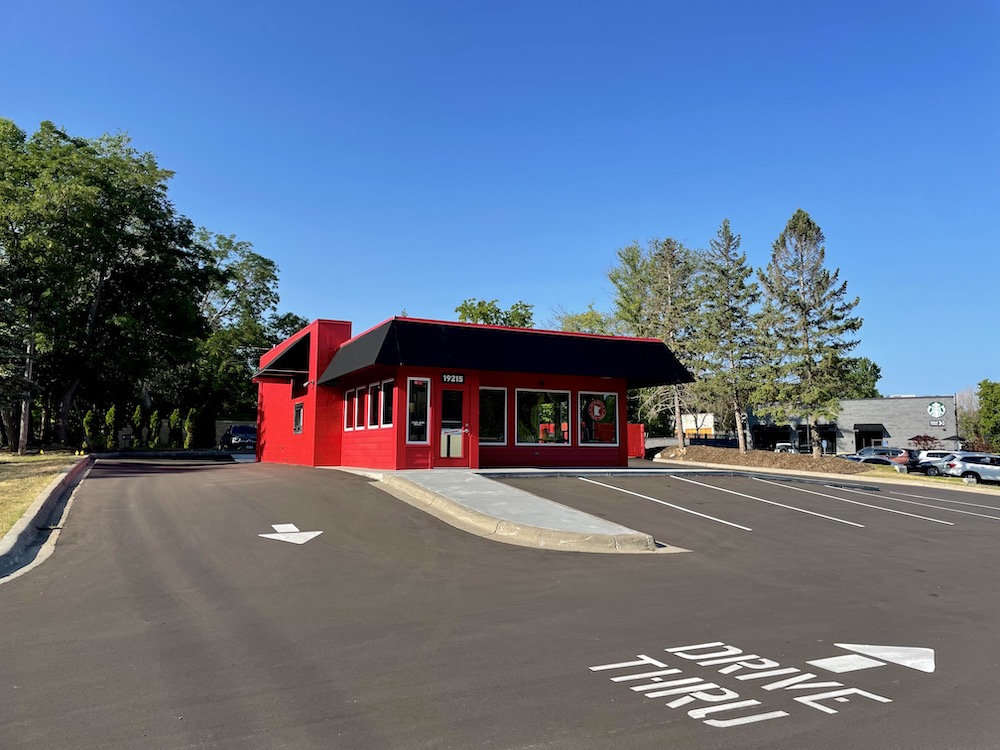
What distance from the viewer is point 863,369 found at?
105 meters

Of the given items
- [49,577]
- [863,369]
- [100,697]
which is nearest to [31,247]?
[49,577]

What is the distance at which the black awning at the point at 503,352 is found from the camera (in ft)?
61.7

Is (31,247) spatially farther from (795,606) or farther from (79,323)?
(795,606)

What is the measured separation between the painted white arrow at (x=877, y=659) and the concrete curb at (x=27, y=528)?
8909mm

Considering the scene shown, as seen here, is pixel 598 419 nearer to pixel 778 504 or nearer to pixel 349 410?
pixel 778 504

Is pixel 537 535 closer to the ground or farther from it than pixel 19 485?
closer to the ground

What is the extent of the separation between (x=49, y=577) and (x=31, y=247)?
31131 mm

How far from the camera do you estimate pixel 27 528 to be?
10711 mm

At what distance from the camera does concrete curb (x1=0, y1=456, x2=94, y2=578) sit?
29.5ft

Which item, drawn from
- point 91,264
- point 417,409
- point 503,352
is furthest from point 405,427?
point 91,264

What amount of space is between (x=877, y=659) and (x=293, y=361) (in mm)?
22749

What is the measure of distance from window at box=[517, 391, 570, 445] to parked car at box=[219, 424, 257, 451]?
96.1ft

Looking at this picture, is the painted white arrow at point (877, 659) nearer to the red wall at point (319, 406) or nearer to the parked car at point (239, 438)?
the red wall at point (319, 406)

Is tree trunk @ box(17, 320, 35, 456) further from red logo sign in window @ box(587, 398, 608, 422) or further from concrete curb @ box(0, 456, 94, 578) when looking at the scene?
red logo sign in window @ box(587, 398, 608, 422)
